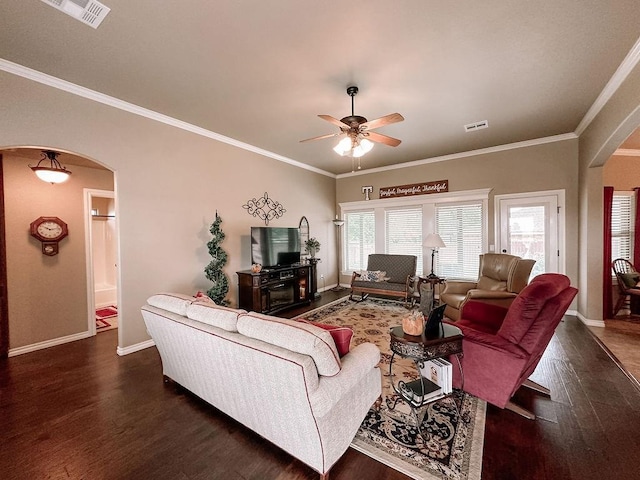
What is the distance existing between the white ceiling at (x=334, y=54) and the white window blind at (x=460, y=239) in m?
2.07

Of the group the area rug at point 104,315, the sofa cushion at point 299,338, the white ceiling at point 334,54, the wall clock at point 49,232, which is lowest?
the area rug at point 104,315

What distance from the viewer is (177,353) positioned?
2.21 metres

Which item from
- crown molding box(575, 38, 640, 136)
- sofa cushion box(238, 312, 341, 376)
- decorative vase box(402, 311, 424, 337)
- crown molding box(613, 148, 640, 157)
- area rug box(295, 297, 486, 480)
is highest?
crown molding box(575, 38, 640, 136)

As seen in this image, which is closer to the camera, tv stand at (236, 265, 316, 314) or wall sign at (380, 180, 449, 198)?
tv stand at (236, 265, 316, 314)

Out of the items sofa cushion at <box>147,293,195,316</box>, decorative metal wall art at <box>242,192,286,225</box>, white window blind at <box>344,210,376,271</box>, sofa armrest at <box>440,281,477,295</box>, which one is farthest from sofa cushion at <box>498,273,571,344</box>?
white window blind at <box>344,210,376,271</box>

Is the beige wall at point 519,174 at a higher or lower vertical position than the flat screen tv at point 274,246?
higher

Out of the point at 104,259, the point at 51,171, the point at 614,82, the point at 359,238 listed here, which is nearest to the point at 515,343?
the point at 614,82

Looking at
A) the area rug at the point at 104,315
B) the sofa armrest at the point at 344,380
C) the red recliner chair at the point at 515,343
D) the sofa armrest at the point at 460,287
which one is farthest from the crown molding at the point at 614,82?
the area rug at the point at 104,315

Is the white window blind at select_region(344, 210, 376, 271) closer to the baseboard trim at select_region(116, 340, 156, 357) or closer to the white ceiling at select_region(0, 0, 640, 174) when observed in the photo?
the white ceiling at select_region(0, 0, 640, 174)

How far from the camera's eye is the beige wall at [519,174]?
4.48 m

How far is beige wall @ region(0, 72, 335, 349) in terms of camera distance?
8.84ft

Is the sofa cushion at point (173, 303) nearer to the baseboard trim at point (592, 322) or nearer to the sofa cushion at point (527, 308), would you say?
the sofa cushion at point (527, 308)

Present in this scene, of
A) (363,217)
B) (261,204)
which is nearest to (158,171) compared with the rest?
(261,204)

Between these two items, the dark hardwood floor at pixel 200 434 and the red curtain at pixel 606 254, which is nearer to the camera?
the dark hardwood floor at pixel 200 434
